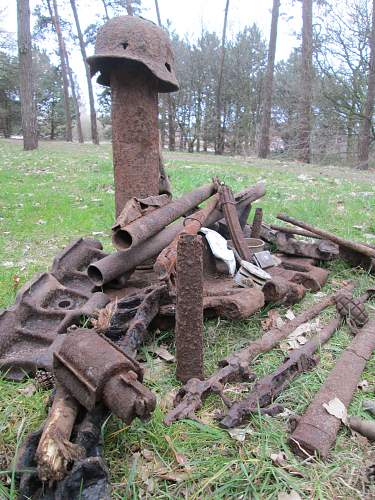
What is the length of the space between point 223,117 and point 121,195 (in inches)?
895

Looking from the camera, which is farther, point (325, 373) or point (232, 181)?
point (232, 181)

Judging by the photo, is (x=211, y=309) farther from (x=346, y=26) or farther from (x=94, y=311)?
(x=346, y=26)

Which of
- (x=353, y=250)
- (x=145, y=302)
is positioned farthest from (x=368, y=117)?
(x=145, y=302)

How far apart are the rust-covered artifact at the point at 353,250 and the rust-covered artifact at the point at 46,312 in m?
1.96

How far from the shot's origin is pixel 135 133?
3.30 m

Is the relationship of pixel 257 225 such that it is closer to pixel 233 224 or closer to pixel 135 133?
pixel 233 224

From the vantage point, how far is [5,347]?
245 centimetres

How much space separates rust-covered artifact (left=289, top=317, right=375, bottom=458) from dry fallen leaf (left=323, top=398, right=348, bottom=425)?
17mm

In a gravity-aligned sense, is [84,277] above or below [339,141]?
below

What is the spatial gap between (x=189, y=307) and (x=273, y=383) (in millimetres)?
573

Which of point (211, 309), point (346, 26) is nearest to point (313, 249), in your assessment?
point (211, 309)

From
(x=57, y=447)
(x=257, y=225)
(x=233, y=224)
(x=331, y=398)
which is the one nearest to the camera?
(x=57, y=447)

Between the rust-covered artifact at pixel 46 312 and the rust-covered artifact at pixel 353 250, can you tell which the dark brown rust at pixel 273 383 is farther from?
the rust-covered artifact at pixel 353 250

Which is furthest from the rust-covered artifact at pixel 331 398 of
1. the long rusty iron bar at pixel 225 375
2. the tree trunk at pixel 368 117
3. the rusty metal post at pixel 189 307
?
the tree trunk at pixel 368 117
